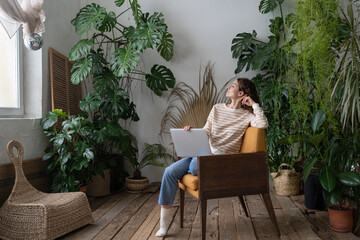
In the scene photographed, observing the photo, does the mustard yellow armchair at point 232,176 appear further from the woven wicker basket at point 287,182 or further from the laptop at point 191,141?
the woven wicker basket at point 287,182

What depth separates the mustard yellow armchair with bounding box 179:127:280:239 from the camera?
7.46 feet

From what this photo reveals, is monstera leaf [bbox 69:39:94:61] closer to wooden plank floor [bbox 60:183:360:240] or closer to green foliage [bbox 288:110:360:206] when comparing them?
wooden plank floor [bbox 60:183:360:240]

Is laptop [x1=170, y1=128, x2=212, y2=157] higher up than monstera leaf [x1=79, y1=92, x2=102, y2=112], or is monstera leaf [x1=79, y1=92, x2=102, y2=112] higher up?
monstera leaf [x1=79, y1=92, x2=102, y2=112]

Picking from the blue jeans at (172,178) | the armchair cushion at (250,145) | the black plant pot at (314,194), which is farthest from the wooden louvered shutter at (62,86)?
the black plant pot at (314,194)

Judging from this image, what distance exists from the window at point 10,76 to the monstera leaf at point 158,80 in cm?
144

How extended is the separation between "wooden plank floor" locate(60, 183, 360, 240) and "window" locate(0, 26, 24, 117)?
3.93ft

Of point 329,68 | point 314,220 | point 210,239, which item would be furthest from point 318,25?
point 210,239

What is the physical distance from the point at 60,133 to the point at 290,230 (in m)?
2.24

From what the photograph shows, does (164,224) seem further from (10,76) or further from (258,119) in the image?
(10,76)

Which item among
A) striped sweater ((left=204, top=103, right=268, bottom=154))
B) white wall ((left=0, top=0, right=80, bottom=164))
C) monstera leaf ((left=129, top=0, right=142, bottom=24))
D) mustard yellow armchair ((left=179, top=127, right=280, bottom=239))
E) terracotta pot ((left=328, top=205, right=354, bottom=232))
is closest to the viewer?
A: mustard yellow armchair ((left=179, top=127, right=280, bottom=239))

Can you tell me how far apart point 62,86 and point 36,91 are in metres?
0.40

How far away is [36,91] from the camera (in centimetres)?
332

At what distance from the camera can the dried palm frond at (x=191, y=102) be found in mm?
4266

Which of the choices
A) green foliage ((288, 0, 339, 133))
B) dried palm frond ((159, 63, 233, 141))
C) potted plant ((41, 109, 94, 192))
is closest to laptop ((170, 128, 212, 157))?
green foliage ((288, 0, 339, 133))
